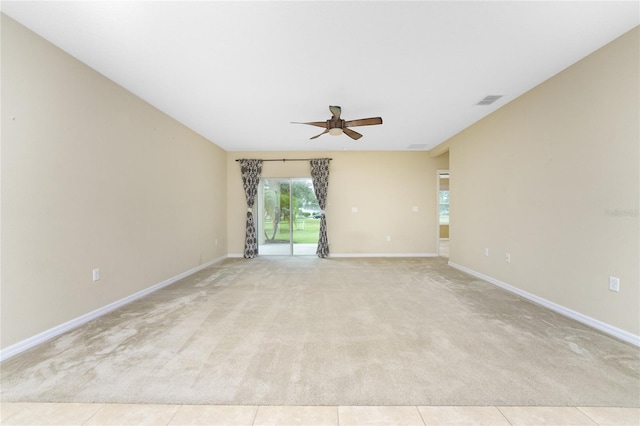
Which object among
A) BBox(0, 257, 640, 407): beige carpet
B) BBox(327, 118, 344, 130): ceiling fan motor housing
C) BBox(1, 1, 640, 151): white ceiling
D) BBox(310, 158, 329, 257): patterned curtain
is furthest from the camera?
BBox(310, 158, 329, 257): patterned curtain

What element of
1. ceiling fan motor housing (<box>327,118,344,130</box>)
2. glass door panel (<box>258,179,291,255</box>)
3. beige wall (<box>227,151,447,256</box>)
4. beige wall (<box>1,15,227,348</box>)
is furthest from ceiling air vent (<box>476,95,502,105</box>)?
beige wall (<box>1,15,227,348</box>)

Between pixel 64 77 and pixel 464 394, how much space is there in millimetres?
4214

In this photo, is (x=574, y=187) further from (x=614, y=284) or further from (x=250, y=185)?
(x=250, y=185)

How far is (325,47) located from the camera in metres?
2.45

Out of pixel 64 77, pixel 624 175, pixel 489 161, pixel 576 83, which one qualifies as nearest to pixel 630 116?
pixel 624 175

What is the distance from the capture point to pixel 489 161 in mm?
4293

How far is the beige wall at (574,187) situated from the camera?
91.6 inches

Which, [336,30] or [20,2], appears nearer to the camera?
[20,2]

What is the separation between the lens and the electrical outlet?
2.38 metres

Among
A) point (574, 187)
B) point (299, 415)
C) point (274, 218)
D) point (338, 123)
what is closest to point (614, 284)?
point (574, 187)

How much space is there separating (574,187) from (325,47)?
2.95 metres

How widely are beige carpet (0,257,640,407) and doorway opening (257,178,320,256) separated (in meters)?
3.39

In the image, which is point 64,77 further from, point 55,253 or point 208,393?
point 208,393

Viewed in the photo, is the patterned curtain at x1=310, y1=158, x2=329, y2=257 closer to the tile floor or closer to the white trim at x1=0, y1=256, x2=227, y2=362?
the white trim at x1=0, y1=256, x2=227, y2=362
